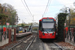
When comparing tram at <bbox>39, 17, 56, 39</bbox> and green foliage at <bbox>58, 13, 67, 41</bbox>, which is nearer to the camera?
tram at <bbox>39, 17, 56, 39</bbox>

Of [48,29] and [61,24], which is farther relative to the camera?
[61,24]

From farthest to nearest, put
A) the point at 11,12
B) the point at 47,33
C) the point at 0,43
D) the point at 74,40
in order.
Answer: the point at 11,12, the point at 47,33, the point at 0,43, the point at 74,40

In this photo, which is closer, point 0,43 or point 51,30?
point 0,43

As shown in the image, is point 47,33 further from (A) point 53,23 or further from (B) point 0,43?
(B) point 0,43

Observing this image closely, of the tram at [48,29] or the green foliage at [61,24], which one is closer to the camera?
the tram at [48,29]

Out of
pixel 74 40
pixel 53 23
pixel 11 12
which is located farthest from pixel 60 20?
pixel 11 12

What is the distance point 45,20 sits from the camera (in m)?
18.3

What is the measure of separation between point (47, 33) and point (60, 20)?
2.86 meters

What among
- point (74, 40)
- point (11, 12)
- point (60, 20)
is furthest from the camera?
point (11, 12)

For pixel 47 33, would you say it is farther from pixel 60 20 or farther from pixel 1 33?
pixel 1 33

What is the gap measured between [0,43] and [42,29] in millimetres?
5886

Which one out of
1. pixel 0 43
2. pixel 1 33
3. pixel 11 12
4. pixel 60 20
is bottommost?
pixel 0 43

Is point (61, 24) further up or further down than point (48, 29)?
further up

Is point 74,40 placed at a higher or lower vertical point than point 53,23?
lower
